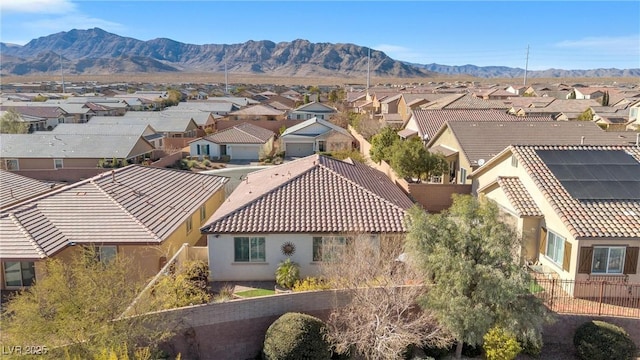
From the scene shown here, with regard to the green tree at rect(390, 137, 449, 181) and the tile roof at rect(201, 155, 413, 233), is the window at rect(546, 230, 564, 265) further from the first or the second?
the green tree at rect(390, 137, 449, 181)

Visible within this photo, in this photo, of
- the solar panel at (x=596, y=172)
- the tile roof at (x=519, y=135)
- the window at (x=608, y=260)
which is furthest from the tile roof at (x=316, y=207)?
the tile roof at (x=519, y=135)

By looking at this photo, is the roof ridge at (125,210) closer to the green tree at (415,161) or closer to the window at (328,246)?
the window at (328,246)

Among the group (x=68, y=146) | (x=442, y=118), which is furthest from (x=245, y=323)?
(x=68, y=146)

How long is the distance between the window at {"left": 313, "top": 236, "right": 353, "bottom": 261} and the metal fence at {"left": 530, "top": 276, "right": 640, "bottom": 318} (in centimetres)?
747

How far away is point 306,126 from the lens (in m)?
60.6

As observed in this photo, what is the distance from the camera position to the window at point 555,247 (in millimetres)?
18938

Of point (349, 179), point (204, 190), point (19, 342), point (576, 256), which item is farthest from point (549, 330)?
point (204, 190)

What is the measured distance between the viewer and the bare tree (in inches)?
588

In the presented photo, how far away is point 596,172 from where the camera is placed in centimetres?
2136

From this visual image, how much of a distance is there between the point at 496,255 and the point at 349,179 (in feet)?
38.8

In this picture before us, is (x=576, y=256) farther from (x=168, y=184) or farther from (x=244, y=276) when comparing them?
(x=168, y=184)

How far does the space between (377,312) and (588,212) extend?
9.87m

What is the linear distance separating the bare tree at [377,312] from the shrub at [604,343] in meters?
4.71

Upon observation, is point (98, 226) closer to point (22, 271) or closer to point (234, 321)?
point (22, 271)
